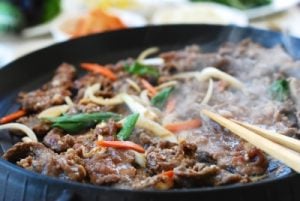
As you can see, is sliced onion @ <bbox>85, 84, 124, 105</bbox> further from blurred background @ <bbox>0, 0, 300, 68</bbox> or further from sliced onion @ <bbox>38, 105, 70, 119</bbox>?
blurred background @ <bbox>0, 0, 300, 68</bbox>

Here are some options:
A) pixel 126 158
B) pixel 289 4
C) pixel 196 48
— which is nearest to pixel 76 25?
pixel 196 48

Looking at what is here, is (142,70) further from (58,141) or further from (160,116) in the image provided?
(58,141)

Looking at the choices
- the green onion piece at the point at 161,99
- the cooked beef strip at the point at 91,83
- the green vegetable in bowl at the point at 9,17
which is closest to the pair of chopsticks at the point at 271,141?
the green onion piece at the point at 161,99

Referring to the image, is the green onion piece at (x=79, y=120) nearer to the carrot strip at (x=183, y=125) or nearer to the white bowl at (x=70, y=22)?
the carrot strip at (x=183, y=125)

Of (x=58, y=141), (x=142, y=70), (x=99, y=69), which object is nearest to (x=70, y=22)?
(x=99, y=69)

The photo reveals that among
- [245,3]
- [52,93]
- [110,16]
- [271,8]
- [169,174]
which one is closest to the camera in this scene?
[169,174]

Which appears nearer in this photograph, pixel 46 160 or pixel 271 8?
pixel 46 160
